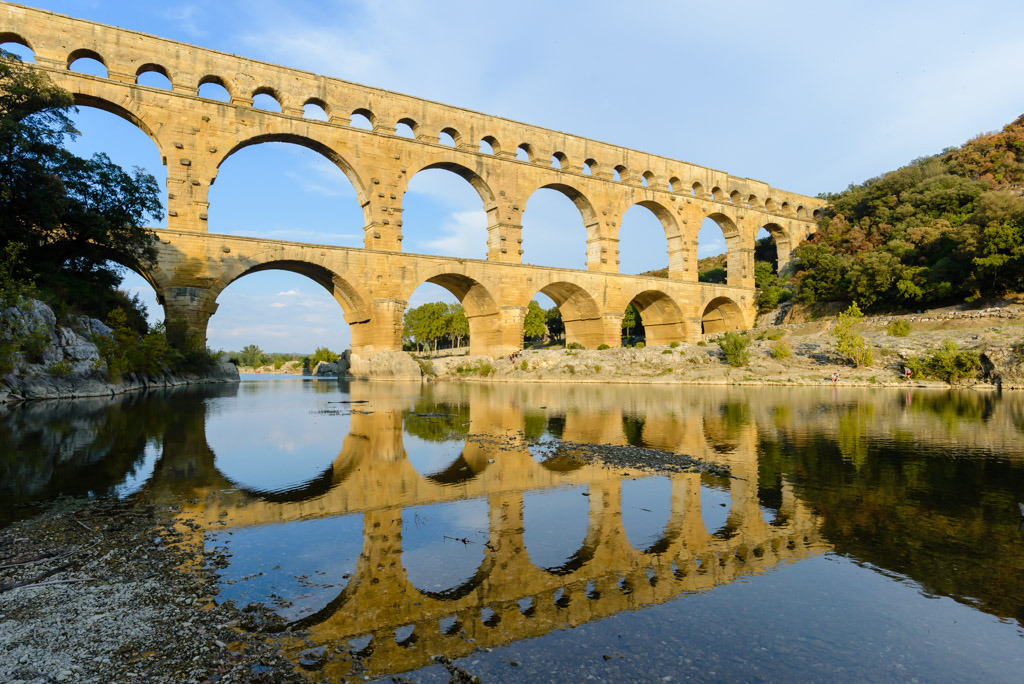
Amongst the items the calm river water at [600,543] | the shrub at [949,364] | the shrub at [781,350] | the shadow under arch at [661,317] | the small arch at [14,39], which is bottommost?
the calm river water at [600,543]

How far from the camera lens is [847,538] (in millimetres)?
4188

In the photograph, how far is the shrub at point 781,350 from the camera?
1062 inches

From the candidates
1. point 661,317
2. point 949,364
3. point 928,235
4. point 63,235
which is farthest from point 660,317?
point 63,235

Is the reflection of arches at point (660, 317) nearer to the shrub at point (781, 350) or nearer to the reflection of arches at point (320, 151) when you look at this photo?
the shrub at point (781, 350)

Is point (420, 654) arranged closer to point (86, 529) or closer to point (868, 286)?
point (86, 529)

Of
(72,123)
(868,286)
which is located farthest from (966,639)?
(868,286)

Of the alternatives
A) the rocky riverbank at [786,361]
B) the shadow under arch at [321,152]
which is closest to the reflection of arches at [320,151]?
the shadow under arch at [321,152]

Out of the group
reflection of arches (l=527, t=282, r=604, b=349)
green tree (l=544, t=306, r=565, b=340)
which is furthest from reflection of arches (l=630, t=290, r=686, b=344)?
green tree (l=544, t=306, r=565, b=340)

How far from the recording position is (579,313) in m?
35.8

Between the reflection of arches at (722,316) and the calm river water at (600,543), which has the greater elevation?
the reflection of arches at (722,316)

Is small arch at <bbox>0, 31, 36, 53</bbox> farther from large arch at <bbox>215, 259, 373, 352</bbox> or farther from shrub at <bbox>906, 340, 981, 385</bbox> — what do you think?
shrub at <bbox>906, 340, 981, 385</bbox>

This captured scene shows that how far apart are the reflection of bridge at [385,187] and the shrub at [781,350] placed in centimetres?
974

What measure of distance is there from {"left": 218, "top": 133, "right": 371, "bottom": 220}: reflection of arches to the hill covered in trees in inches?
1204

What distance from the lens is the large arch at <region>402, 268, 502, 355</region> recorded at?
31.1 metres
